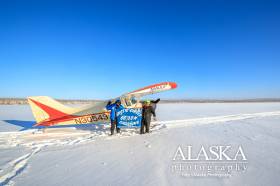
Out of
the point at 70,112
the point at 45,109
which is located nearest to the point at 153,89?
the point at 70,112

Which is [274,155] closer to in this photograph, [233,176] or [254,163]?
[254,163]

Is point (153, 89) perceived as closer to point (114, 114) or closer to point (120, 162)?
point (114, 114)

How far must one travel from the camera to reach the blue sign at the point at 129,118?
8539 mm

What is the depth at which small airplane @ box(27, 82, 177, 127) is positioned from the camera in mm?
9023

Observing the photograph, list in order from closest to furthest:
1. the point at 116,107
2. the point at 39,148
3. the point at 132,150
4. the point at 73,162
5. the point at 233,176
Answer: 1. the point at 233,176
2. the point at 73,162
3. the point at 132,150
4. the point at 39,148
5. the point at 116,107

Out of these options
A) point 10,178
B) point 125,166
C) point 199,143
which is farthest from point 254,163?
point 10,178

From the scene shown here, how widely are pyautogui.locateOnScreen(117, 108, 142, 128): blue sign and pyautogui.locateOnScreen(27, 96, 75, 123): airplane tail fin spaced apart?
287cm

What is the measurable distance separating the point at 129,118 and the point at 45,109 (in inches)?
171

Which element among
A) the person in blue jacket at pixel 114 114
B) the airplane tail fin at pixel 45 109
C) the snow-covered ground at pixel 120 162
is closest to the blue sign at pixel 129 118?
the person in blue jacket at pixel 114 114

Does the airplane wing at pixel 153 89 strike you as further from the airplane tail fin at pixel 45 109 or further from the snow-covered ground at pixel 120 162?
the airplane tail fin at pixel 45 109

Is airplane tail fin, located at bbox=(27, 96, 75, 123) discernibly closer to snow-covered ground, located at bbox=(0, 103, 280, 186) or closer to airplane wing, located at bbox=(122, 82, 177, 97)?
snow-covered ground, located at bbox=(0, 103, 280, 186)

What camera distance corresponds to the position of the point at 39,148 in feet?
20.2

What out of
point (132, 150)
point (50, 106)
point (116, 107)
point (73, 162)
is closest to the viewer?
point (73, 162)

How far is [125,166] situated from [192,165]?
5.24ft
